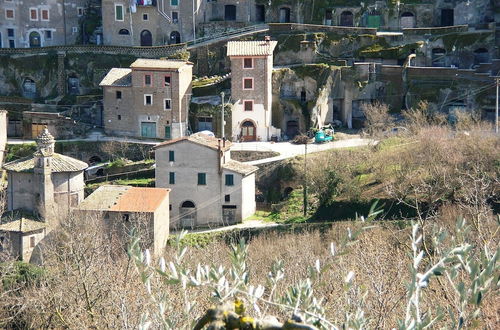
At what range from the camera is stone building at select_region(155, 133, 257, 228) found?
54.2m

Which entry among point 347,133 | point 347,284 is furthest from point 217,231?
point 347,284

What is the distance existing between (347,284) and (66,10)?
2517 inches

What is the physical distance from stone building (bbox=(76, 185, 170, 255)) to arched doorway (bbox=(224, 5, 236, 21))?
2422cm

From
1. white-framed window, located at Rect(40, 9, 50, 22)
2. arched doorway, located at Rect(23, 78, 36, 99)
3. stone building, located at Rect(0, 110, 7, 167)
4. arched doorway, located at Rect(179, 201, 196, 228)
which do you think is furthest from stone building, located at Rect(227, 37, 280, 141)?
white-framed window, located at Rect(40, 9, 50, 22)

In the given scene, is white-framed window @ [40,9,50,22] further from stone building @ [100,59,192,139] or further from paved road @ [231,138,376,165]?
paved road @ [231,138,376,165]

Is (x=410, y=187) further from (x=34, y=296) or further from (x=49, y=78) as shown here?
(x=49, y=78)

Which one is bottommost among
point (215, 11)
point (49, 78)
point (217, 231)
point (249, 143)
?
point (217, 231)

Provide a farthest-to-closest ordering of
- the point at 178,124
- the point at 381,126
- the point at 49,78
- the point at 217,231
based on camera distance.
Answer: the point at 49,78 < the point at 178,124 < the point at 381,126 < the point at 217,231

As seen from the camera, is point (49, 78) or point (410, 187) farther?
point (49, 78)

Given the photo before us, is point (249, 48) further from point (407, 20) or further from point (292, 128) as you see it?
point (407, 20)

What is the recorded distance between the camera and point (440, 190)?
45.8m

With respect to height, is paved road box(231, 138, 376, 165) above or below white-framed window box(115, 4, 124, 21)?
below

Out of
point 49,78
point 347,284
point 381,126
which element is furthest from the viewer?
point 49,78

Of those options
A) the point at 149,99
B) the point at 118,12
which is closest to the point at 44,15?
the point at 118,12
